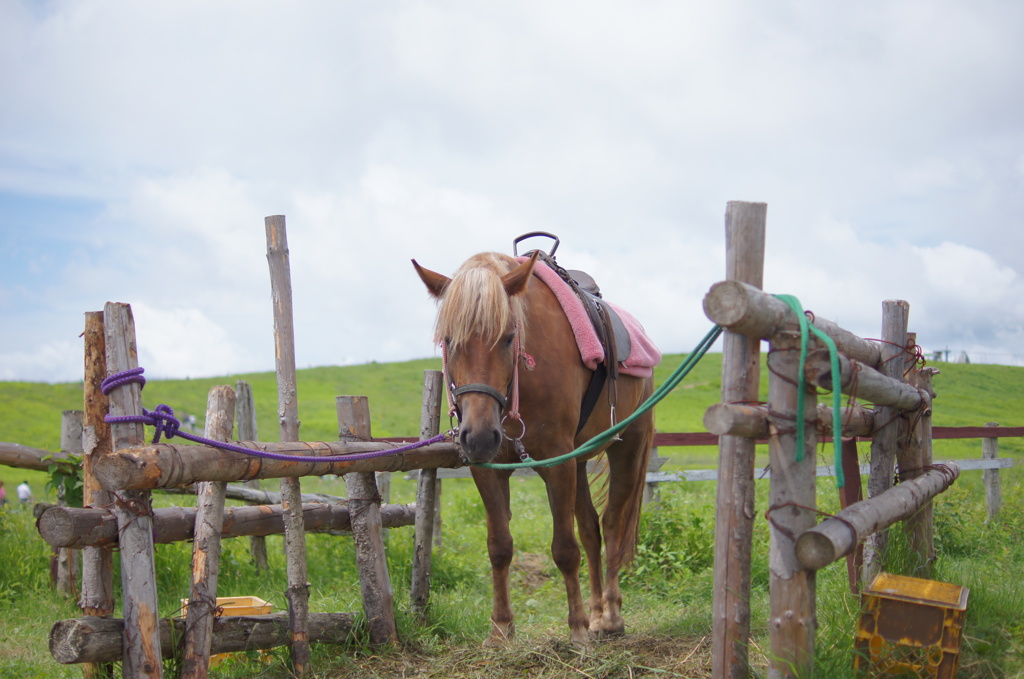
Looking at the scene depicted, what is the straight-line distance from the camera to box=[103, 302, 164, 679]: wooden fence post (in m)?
3.26

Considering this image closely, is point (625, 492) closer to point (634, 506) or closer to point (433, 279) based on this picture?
point (634, 506)

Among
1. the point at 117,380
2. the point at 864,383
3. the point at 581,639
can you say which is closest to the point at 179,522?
the point at 117,380

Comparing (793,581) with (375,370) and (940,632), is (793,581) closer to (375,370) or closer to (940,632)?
(940,632)

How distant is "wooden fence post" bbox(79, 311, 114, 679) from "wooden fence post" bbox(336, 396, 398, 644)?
56.0 inches

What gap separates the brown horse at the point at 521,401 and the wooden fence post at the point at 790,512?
139 cm

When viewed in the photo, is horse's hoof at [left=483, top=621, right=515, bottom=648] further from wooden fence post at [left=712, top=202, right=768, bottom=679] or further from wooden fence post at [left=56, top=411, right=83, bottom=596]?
wooden fence post at [left=56, top=411, right=83, bottom=596]

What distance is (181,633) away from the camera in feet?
12.1

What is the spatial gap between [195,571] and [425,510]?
5.37ft

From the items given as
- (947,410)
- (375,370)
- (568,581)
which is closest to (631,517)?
(568,581)

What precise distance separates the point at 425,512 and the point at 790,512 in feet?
9.26

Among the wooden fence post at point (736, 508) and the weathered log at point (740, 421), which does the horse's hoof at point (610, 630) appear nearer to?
the wooden fence post at point (736, 508)

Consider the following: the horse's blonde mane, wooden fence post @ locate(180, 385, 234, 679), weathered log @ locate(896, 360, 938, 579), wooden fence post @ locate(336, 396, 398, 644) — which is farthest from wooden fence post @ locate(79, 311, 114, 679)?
weathered log @ locate(896, 360, 938, 579)

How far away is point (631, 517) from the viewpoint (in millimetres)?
5844

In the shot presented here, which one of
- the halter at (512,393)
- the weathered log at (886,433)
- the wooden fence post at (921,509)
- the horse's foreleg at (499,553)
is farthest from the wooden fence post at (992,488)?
the halter at (512,393)
